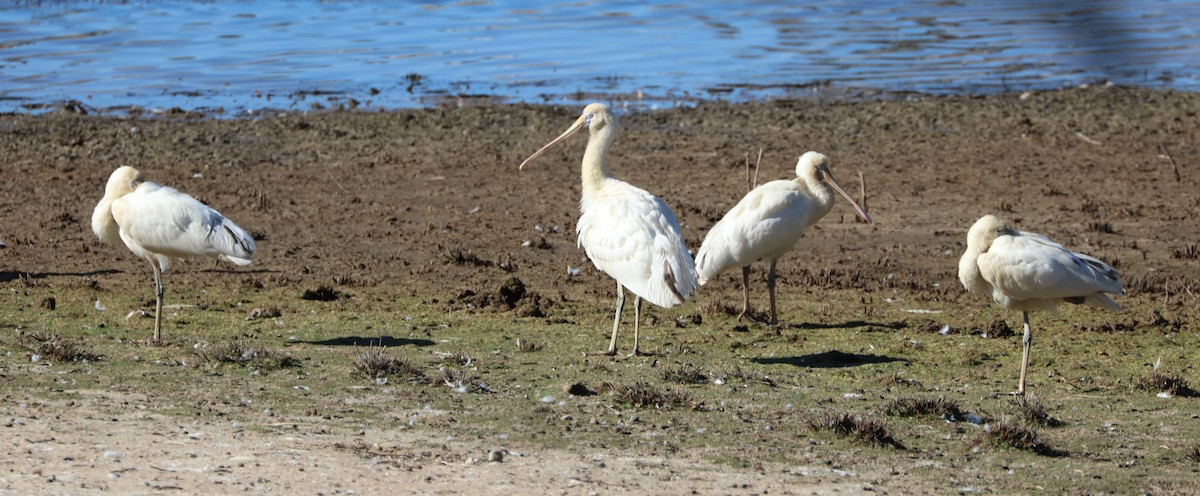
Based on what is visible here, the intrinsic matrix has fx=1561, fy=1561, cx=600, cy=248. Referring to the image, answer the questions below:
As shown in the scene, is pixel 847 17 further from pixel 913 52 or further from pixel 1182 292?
pixel 1182 292

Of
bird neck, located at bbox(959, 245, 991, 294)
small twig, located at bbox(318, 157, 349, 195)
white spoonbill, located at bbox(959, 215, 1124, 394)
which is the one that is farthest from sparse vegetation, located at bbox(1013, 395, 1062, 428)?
small twig, located at bbox(318, 157, 349, 195)

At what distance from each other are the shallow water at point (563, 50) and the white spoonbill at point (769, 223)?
1193cm

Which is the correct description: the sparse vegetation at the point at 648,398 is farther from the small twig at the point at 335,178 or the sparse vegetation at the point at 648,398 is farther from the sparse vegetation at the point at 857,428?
the small twig at the point at 335,178

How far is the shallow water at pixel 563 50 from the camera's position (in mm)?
25953

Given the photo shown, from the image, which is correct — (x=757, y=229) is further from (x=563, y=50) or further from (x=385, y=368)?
(x=563, y=50)

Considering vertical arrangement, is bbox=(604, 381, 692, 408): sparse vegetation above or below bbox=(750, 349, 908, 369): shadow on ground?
above

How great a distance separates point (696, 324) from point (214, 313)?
151 inches

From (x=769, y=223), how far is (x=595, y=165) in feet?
5.18

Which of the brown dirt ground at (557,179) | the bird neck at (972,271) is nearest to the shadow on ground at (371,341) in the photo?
the brown dirt ground at (557,179)

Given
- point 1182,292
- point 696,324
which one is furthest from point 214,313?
point 1182,292

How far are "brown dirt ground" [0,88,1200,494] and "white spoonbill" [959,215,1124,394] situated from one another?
3.72 m

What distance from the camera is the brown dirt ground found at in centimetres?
1497

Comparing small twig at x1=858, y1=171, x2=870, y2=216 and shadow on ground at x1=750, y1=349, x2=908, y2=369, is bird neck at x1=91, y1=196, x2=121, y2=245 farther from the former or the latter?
small twig at x1=858, y1=171, x2=870, y2=216

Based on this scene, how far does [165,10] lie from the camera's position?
42.2 m
